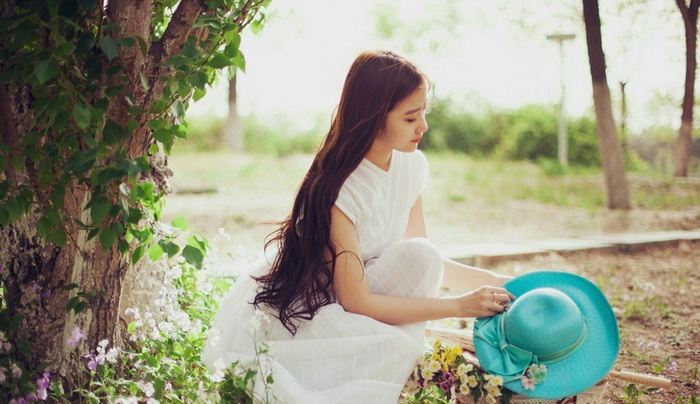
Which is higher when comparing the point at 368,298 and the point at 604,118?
the point at 604,118

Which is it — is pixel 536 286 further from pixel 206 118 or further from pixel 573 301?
pixel 206 118

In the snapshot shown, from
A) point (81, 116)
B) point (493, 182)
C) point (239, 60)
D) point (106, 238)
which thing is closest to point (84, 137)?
point (81, 116)

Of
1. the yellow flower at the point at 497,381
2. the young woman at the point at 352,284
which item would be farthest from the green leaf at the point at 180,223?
the yellow flower at the point at 497,381

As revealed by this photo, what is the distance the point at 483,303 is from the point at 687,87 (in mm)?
6279

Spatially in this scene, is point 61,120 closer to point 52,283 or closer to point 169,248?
point 169,248

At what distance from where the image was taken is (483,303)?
6.71ft

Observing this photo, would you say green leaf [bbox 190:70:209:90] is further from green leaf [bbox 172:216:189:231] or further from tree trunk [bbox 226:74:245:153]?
tree trunk [bbox 226:74:245:153]

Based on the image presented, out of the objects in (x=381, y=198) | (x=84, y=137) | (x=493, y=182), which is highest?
(x=84, y=137)

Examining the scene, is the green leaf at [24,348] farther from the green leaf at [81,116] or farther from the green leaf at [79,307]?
the green leaf at [81,116]

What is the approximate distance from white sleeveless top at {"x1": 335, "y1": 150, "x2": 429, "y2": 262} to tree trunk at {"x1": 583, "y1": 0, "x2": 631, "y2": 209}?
15.2 feet

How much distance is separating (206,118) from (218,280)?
13649mm

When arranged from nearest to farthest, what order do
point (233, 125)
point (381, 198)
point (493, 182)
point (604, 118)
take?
point (381, 198), point (604, 118), point (493, 182), point (233, 125)

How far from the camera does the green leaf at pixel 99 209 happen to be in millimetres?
1698

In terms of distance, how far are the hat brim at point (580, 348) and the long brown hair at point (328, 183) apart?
54 centimetres
